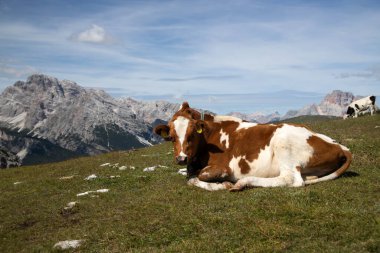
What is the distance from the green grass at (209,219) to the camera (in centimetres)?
1030

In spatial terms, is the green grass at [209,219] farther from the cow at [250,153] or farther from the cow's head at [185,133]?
the cow's head at [185,133]

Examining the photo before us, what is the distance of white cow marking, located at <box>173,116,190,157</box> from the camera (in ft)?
54.1

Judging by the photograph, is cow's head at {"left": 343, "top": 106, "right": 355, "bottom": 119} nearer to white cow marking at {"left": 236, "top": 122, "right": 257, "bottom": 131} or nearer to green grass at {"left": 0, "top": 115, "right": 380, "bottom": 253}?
green grass at {"left": 0, "top": 115, "right": 380, "bottom": 253}

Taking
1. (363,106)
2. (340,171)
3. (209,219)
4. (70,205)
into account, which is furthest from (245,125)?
(363,106)

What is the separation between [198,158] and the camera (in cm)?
1756

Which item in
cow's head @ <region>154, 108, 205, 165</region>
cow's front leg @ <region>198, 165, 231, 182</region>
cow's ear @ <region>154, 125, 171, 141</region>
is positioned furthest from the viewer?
cow's ear @ <region>154, 125, 171, 141</region>

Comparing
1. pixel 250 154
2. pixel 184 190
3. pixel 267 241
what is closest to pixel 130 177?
pixel 184 190

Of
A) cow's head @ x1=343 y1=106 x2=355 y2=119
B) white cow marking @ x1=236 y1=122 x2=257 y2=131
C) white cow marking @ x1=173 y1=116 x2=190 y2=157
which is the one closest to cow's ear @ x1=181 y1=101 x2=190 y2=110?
white cow marking @ x1=173 y1=116 x2=190 y2=157

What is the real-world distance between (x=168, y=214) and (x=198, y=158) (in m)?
4.19

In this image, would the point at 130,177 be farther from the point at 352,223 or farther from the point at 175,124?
the point at 352,223

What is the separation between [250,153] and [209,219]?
487 centimetres

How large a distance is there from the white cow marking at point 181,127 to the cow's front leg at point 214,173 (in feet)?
5.64

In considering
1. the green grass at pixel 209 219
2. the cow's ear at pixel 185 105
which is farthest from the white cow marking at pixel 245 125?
the green grass at pixel 209 219

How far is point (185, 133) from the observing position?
54.1 ft
